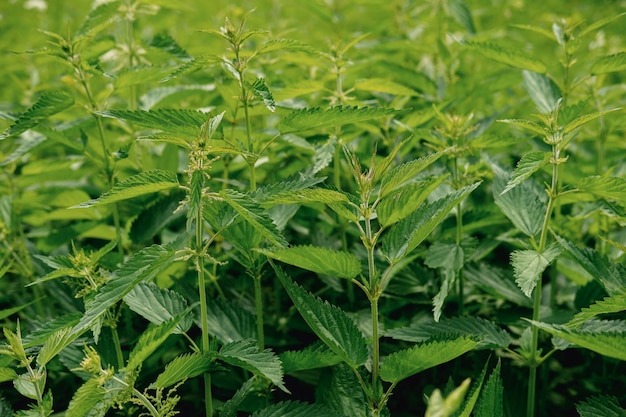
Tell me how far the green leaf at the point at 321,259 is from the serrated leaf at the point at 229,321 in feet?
1.35

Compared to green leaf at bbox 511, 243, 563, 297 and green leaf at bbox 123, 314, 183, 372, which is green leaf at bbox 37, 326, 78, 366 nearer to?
green leaf at bbox 123, 314, 183, 372

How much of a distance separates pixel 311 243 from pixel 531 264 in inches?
30.6

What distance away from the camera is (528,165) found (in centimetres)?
136

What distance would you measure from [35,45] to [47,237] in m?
2.04

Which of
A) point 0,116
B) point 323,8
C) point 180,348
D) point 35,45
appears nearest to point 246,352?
point 180,348

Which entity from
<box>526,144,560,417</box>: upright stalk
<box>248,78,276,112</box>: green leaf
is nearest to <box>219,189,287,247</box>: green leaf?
<box>248,78,276,112</box>: green leaf

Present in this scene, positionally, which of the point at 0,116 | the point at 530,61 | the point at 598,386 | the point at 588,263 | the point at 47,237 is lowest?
the point at 598,386

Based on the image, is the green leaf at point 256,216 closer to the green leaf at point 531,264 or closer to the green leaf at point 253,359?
the green leaf at point 253,359

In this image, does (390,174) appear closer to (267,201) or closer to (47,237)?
(267,201)

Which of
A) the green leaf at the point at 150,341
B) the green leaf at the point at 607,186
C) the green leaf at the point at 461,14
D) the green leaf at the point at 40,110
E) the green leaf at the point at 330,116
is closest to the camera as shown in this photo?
the green leaf at the point at 150,341

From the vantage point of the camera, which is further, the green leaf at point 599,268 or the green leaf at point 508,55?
the green leaf at point 508,55

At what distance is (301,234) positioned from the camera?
212cm

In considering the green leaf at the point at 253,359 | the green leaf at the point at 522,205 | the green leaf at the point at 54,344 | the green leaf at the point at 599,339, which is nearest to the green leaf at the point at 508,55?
the green leaf at the point at 522,205

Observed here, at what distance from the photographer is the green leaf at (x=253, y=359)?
1.25 meters
